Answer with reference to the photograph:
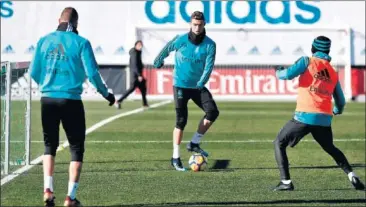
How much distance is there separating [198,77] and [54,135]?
4493 mm

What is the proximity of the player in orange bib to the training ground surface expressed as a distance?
0.60 m

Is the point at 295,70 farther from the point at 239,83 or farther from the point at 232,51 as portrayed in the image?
the point at 232,51

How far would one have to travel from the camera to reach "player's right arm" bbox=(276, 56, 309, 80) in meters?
11.9

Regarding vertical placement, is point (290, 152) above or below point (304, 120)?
below

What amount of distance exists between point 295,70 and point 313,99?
0.51 m

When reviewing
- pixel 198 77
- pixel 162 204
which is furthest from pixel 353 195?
pixel 198 77

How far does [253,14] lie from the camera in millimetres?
41625

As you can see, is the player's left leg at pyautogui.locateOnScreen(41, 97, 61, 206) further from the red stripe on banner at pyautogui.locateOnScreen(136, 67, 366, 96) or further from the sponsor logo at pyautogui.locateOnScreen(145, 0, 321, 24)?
the sponsor logo at pyautogui.locateOnScreen(145, 0, 321, 24)

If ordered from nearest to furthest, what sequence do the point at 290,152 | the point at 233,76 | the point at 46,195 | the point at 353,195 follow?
1. the point at 46,195
2. the point at 353,195
3. the point at 290,152
4. the point at 233,76

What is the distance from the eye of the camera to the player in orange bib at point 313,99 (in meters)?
12.0

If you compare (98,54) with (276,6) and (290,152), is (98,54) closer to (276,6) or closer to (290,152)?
(276,6)

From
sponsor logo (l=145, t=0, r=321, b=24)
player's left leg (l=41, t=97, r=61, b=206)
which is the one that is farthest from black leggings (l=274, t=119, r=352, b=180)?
sponsor logo (l=145, t=0, r=321, b=24)

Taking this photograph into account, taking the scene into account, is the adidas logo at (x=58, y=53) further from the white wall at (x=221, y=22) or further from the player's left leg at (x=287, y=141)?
the white wall at (x=221, y=22)

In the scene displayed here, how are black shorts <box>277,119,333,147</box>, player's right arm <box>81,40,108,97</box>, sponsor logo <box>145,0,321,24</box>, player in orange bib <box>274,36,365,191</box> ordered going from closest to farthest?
1. player's right arm <box>81,40,108,97</box>
2. player in orange bib <box>274,36,365,191</box>
3. black shorts <box>277,119,333,147</box>
4. sponsor logo <box>145,0,321,24</box>
